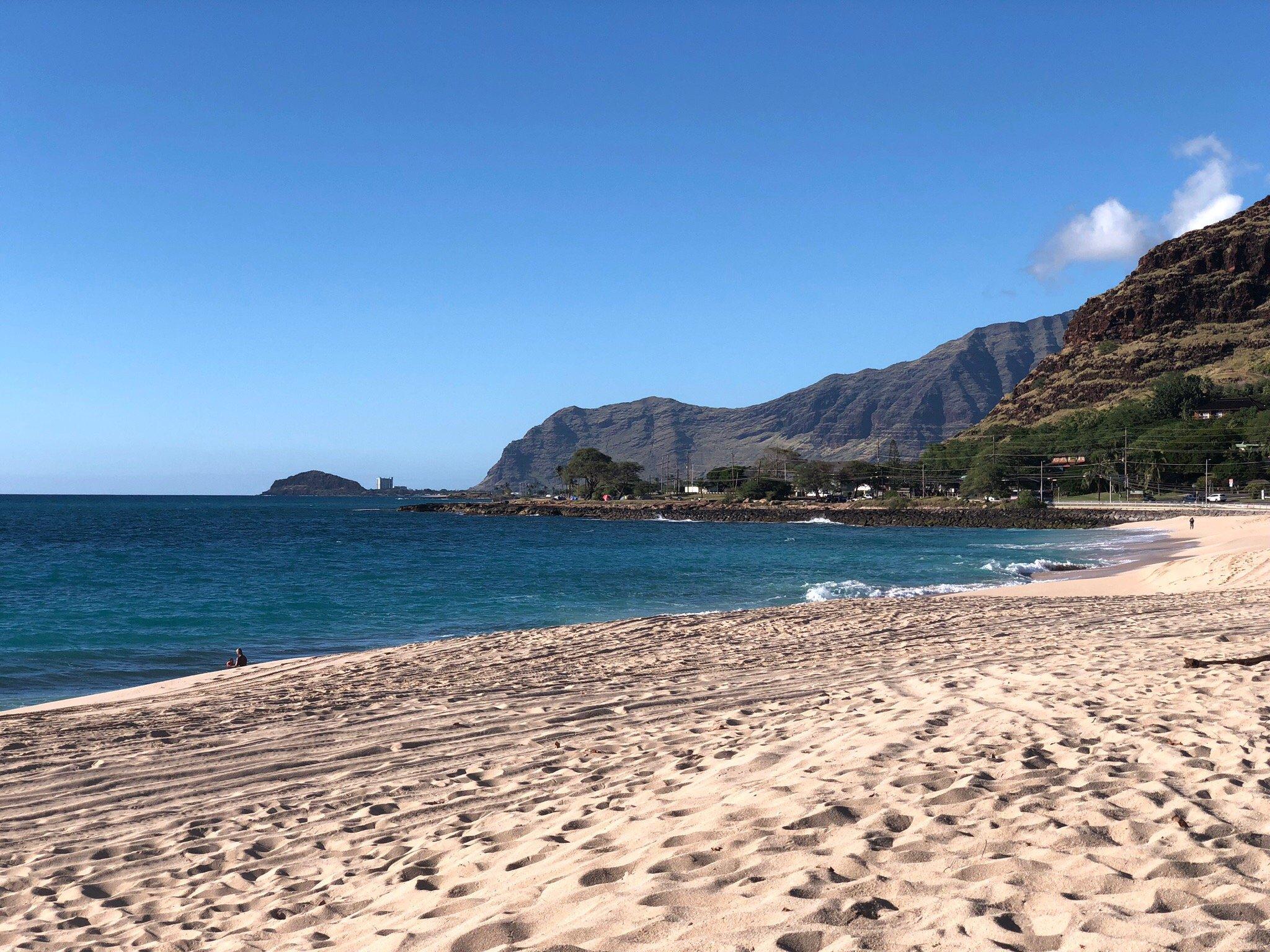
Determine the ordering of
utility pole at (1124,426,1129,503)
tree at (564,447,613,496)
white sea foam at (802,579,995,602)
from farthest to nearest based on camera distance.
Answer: tree at (564,447,613,496), utility pole at (1124,426,1129,503), white sea foam at (802,579,995,602)

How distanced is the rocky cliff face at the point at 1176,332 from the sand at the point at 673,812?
172 m

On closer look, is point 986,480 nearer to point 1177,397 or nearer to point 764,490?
point 1177,397

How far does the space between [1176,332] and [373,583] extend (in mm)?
192222

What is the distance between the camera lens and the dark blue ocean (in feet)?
63.1

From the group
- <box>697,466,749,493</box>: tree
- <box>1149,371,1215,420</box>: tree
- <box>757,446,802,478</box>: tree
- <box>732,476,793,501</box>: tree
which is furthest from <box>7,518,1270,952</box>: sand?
<box>697,466,749,493</box>: tree

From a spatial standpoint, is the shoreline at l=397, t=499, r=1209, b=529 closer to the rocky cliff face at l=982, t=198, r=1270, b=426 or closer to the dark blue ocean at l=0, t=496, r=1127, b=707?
the dark blue ocean at l=0, t=496, r=1127, b=707

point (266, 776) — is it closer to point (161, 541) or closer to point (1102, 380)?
point (161, 541)

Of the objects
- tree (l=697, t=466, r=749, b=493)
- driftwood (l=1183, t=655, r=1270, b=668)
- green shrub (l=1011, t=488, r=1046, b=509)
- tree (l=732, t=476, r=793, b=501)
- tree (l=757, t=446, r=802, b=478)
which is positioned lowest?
green shrub (l=1011, t=488, r=1046, b=509)

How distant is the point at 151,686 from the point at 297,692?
12.3 feet

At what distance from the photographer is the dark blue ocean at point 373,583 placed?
19.2 m

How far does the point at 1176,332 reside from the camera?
180 m

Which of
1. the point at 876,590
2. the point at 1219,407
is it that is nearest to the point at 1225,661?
the point at 876,590

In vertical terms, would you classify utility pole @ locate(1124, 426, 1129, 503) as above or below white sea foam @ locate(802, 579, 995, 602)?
above

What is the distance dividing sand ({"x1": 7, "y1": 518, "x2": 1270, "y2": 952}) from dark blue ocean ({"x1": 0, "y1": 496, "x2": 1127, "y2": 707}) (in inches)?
346
